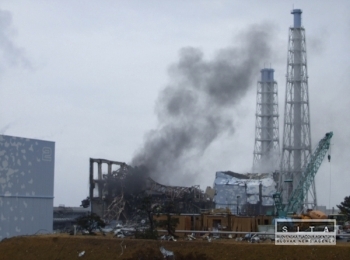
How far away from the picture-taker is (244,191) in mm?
87938

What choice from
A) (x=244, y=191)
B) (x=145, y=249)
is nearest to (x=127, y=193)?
(x=244, y=191)

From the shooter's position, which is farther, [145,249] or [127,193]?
[127,193]

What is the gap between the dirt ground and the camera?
37.1 meters

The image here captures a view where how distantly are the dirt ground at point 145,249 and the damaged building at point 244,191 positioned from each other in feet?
138

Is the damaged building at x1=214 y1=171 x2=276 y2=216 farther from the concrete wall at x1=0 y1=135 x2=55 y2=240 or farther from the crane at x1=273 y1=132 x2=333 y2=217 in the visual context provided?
the concrete wall at x1=0 y1=135 x2=55 y2=240

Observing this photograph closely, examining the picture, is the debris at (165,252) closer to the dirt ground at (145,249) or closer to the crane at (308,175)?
the dirt ground at (145,249)

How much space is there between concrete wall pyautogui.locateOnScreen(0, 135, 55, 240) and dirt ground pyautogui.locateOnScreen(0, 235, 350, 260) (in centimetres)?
776

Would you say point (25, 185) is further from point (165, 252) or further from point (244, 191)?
point (244, 191)

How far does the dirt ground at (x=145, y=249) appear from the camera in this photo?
122ft

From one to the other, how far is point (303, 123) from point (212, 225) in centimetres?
3312

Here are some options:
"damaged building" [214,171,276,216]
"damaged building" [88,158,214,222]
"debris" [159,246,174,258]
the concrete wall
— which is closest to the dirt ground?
"debris" [159,246,174,258]

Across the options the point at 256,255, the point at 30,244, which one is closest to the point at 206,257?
the point at 256,255

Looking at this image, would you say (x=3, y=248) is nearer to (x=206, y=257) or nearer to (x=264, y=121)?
(x=206, y=257)

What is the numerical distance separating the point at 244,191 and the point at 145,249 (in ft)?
159
